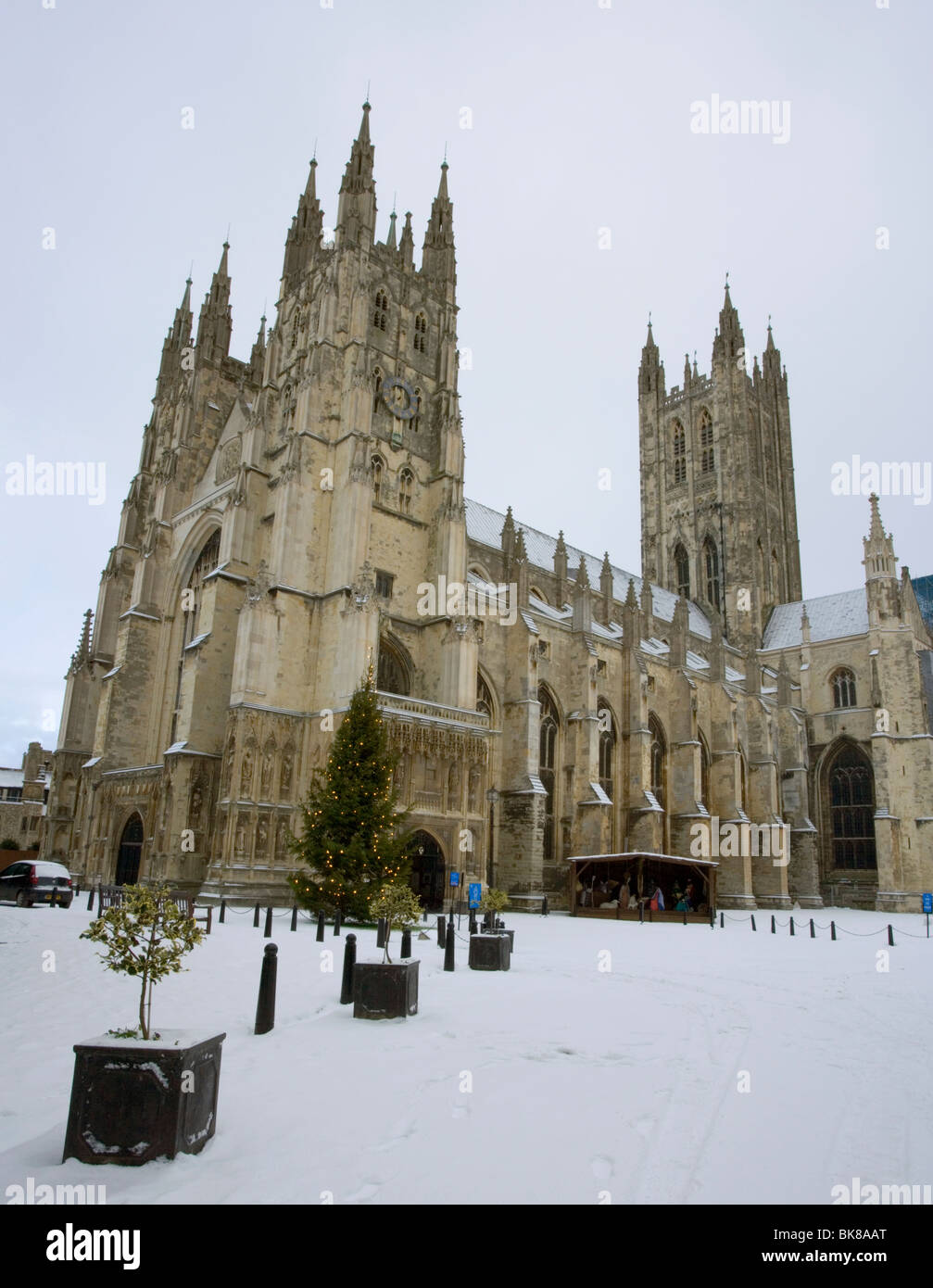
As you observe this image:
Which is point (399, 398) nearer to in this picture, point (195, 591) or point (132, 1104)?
point (195, 591)

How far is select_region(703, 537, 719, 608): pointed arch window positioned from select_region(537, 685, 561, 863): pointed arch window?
90.1 ft

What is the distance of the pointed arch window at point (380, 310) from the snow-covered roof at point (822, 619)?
3480 centimetres

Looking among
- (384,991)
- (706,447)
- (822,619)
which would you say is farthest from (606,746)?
(706,447)

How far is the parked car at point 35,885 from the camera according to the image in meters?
24.9

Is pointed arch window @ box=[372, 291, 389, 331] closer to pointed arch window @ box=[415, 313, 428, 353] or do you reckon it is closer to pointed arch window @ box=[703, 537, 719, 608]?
pointed arch window @ box=[415, 313, 428, 353]

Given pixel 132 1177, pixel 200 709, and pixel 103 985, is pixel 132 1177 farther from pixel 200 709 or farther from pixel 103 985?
pixel 200 709

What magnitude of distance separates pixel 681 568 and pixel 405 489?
34901 millimetres

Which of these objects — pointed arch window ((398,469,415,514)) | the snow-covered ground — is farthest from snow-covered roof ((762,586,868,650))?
the snow-covered ground

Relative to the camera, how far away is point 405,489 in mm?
35781

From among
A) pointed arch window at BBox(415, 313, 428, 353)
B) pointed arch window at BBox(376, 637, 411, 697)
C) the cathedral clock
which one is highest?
pointed arch window at BBox(415, 313, 428, 353)

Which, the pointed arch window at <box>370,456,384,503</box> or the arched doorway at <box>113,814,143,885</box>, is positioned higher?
the pointed arch window at <box>370,456,384,503</box>

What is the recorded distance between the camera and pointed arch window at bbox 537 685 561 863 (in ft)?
125

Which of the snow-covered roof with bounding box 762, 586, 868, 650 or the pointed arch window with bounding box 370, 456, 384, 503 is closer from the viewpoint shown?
the pointed arch window with bounding box 370, 456, 384, 503
